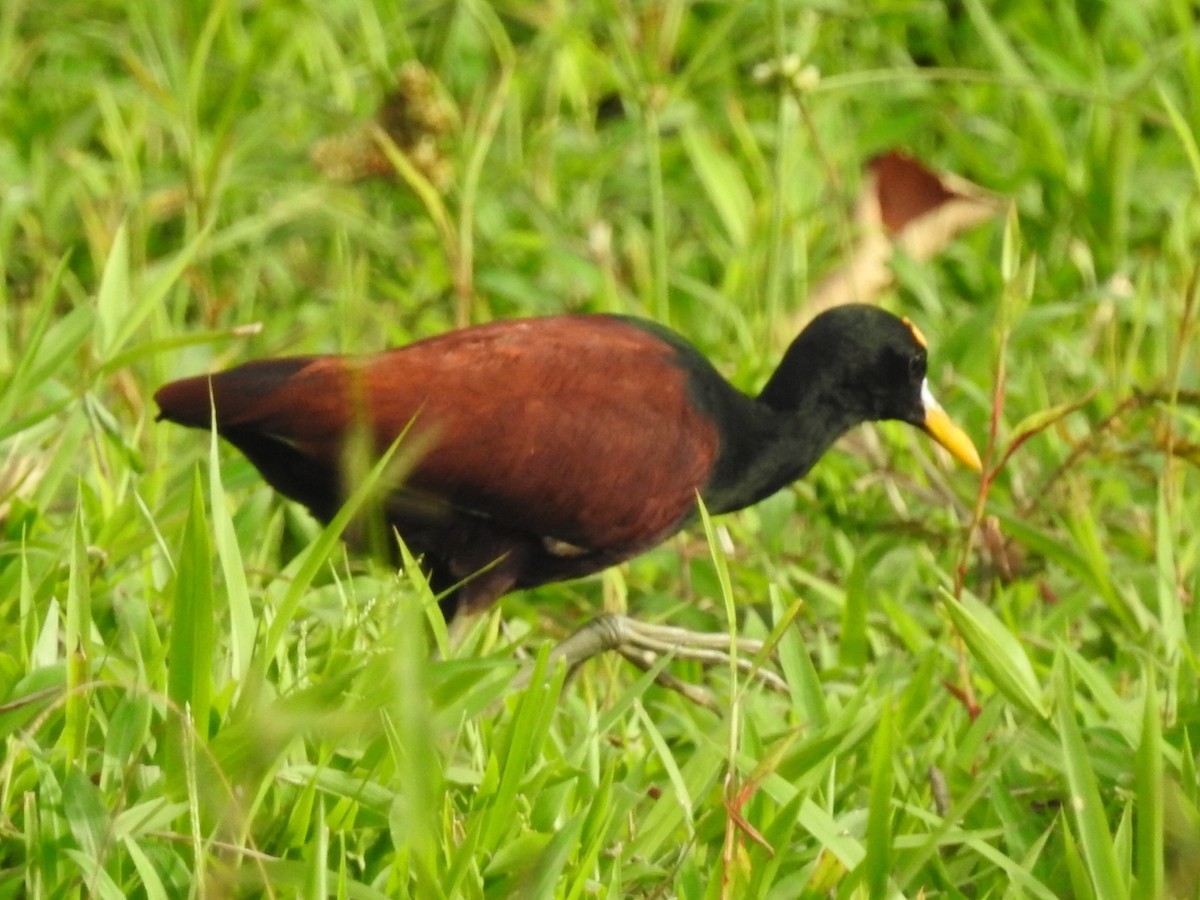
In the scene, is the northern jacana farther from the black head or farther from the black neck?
the black head

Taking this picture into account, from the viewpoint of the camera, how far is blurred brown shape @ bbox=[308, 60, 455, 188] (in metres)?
4.37

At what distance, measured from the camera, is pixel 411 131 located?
4.42m

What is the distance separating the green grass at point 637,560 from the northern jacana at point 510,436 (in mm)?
147

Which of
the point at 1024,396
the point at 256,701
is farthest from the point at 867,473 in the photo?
the point at 256,701

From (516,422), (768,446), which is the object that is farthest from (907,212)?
(516,422)

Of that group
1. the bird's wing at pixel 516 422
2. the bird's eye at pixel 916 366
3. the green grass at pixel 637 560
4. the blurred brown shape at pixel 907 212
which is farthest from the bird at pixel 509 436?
the blurred brown shape at pixel 907 212

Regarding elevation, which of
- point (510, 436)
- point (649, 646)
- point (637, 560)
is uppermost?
point (510, 436)

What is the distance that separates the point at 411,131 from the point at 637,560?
1.18m

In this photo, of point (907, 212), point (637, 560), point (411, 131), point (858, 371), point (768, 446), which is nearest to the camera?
point (768, 446)

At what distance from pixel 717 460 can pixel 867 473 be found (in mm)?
781

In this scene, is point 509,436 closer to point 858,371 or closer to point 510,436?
point 510,436

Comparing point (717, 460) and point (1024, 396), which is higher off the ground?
point (717, 460)

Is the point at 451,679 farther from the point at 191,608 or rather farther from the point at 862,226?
the point at 862,226

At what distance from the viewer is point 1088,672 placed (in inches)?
109
